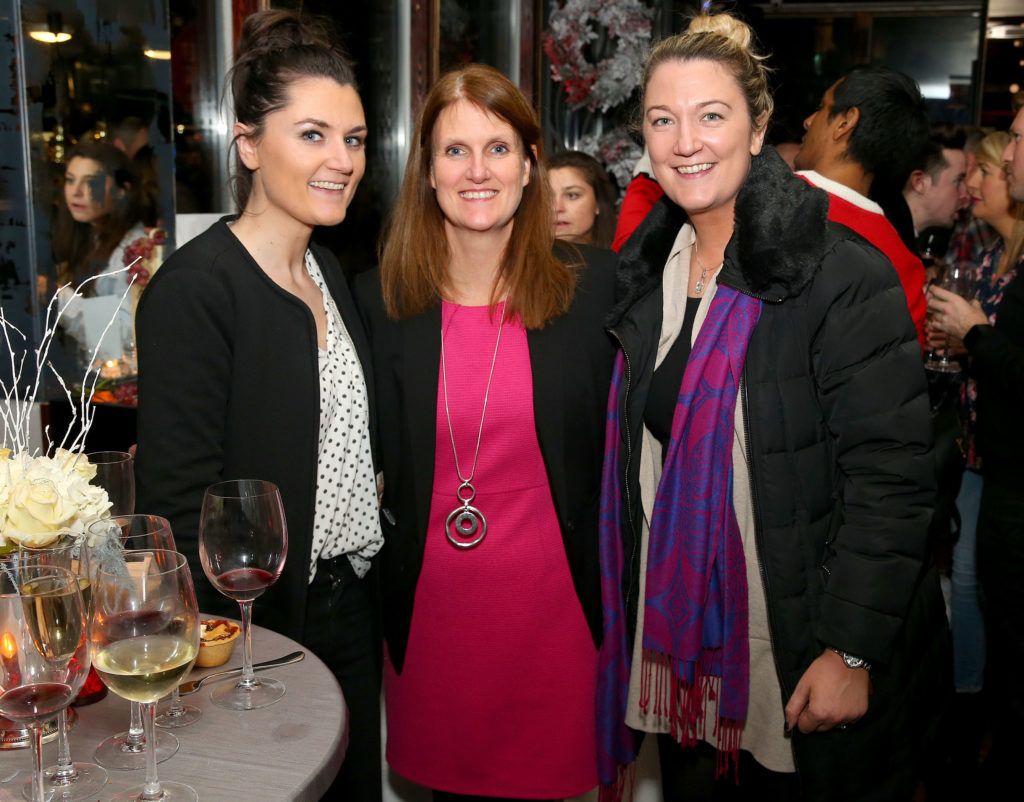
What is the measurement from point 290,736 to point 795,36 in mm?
8625

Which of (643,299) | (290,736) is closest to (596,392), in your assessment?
(643,299)

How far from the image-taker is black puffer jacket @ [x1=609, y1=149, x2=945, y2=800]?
5.26ft

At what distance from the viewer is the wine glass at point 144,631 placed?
3.27ft

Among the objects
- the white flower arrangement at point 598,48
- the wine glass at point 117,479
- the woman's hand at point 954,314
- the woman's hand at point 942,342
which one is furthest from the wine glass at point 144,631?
the white flower arrangement at point 598,48

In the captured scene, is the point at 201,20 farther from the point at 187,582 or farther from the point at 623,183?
the point at 623,183

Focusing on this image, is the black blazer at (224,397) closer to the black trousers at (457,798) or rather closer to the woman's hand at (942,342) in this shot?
the black trousers at (457,798)

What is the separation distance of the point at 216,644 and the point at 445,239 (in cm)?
109

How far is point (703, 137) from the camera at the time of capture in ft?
5.68

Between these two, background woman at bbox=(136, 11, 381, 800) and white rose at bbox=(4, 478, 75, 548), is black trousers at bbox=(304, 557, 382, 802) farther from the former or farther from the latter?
white rose at bbox=(4, 478, 75, 548)

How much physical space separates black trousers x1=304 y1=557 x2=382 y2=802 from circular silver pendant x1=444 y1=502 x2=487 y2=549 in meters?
0.20

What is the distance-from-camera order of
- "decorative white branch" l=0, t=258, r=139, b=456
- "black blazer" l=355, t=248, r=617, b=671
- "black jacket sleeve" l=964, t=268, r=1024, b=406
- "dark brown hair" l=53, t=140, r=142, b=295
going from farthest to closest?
"black jacket sleeve" l=964, t=268, r=1024, b=406
"dark brown hair" l=53, t=140, r=142, b=295
"black blazer" l=355, t=248, r=617, b=671
"decorative white branch" l=0, t=258, r=139, b=456

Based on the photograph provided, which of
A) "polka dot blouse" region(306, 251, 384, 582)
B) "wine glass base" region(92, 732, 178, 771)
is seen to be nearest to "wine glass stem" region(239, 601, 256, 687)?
"wine glass base" region(92, 732, 178, 771)

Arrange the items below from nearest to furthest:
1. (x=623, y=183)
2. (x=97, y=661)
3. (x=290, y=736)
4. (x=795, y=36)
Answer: (x=97, y=661), (x=290, y=736), (x=623, y=183), (x=795, y=36)

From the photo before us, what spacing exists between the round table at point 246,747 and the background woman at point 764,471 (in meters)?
0.74
